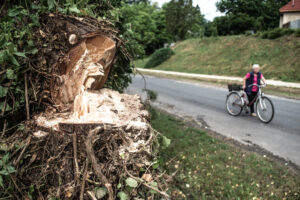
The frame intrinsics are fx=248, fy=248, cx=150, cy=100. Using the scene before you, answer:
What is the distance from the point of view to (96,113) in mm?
2219

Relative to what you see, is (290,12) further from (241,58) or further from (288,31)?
(241,58)

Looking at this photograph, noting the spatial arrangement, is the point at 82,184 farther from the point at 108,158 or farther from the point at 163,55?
the point at 163,55

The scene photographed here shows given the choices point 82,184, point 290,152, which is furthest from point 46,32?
point 290,152

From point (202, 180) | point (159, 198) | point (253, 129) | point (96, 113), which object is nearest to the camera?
point (159, 198)

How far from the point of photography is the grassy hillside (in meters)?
16.7

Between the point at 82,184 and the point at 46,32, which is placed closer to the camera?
the point at 82,184

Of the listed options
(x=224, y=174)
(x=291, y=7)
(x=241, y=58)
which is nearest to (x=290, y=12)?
(x=291, y=7)

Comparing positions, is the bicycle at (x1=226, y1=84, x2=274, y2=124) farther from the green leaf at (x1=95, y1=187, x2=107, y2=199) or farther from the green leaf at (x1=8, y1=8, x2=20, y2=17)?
the green leaf at (x1=8, y1=8, x2=20, y2=17)

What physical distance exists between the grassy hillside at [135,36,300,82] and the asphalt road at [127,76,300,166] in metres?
7.09

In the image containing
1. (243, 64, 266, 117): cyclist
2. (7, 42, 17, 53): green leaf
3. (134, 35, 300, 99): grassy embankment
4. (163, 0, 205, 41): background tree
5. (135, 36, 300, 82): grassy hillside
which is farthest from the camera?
(163, 0, 205, 41): background tree

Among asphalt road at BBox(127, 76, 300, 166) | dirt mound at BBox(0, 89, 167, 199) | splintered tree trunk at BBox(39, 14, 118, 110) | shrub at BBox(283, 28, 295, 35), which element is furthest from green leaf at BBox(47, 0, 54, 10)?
shrub at BBox(283, 28, 295, 35)

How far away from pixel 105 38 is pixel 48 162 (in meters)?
1.31

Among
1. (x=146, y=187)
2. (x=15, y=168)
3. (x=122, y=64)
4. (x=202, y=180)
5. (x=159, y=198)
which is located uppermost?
(x=122, y=64)

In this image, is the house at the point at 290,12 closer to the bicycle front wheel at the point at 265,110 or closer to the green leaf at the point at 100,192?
the bicycle front wheel at the point at 265,110
